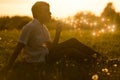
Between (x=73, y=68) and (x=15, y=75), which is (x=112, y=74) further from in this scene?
(x=15, y=75)

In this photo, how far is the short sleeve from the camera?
32.5 ft

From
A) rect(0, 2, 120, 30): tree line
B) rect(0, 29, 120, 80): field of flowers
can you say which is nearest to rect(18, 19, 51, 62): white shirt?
rect(0, 29, 120, 80): field of flowers

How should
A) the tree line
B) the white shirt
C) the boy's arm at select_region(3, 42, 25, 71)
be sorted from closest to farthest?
the boy's arm at select_region(3, 42, 25, 71), the white shirt, the tree line

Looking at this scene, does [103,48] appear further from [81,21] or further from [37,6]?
[81,21]

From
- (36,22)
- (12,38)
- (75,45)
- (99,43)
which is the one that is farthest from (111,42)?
(36,22)

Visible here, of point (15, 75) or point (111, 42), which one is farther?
point (111, 42)

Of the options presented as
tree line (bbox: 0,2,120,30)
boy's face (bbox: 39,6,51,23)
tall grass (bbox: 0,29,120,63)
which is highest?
boy's face (bbox: 39,6,51,23)

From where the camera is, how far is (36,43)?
33.9 ft

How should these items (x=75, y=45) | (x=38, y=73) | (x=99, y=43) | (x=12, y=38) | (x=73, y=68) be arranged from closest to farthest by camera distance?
1. (x=38, y=73)
2. (x=73, y=68)
3. (x=75, y=45)
4. (x=99, y=43)
5. (x=12, y=38)

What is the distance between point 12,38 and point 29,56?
6686mm

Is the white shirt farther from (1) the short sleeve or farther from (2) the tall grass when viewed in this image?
(2) the tall grass

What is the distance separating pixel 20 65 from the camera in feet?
35.3

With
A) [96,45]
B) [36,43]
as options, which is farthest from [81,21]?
[36,43]

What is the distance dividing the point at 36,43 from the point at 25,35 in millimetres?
423
